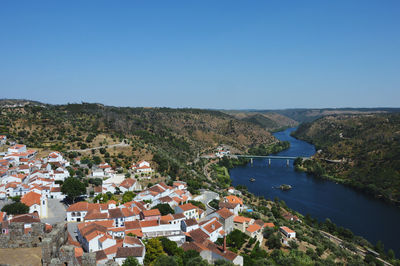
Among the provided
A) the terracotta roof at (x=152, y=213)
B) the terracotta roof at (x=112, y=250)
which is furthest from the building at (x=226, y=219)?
the terracotta roof at (x=112, y=250)

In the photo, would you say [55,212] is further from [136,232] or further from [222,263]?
[222,263]

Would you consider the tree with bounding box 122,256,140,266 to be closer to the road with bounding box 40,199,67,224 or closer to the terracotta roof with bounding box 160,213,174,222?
the terracotta roof with bounding box 160,213,174,222

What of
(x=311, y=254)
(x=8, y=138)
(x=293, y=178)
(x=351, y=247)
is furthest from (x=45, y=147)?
(x=293, y=178)

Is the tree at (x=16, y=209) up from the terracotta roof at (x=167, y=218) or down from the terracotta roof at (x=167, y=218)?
A: up

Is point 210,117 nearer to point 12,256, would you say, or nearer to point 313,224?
point 313,224

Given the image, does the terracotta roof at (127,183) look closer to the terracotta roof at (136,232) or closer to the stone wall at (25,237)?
the terracotta roof at (136,232)

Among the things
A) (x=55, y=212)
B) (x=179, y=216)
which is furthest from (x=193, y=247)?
(x=55, y=212)
